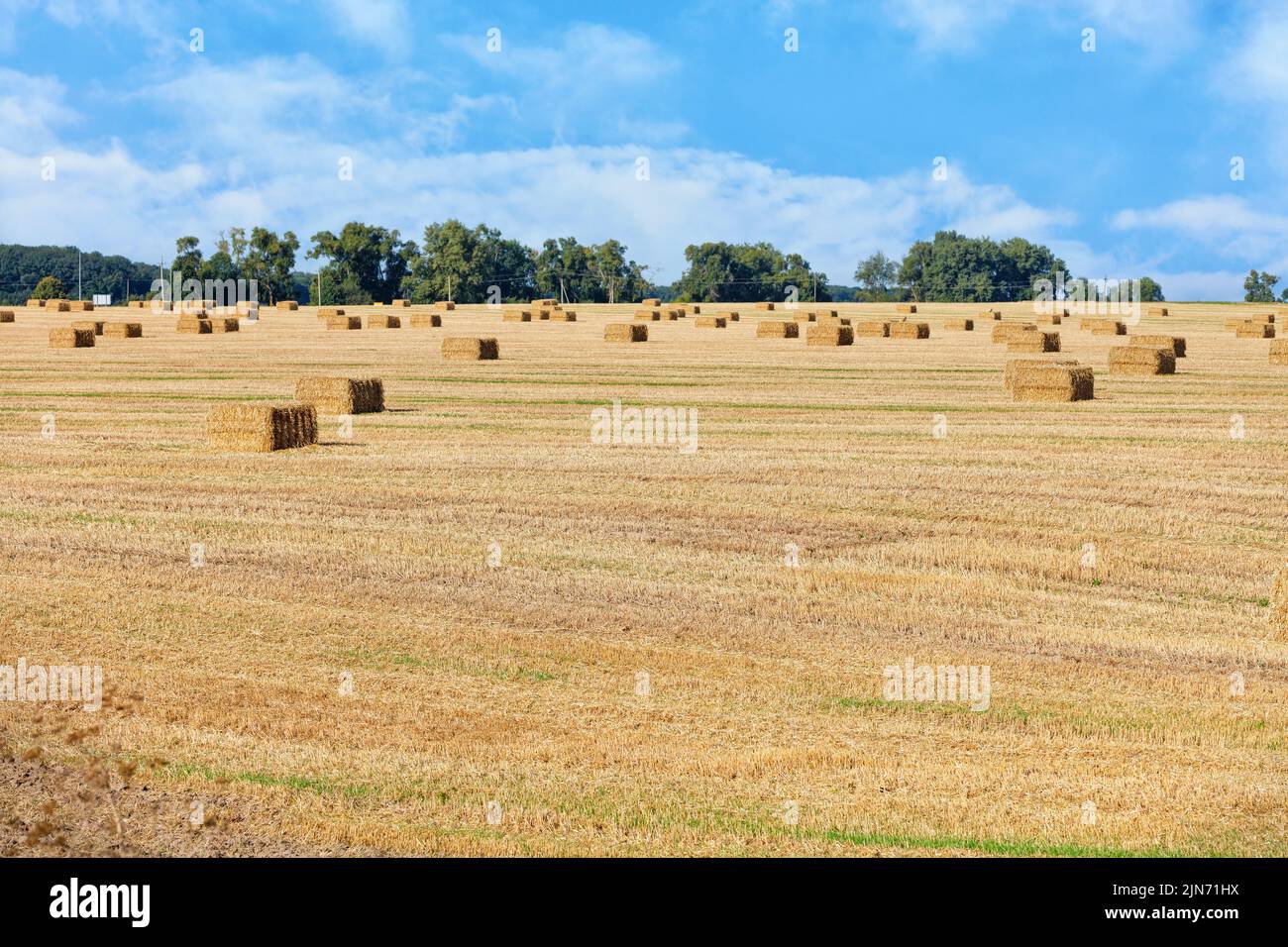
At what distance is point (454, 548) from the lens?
710 inches

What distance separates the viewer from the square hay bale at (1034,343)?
52.8 meters

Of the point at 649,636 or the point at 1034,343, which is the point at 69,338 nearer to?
the point at 1034,343

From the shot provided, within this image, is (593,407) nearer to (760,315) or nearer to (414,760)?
(414,760)

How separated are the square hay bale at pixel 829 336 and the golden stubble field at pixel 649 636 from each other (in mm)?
27043

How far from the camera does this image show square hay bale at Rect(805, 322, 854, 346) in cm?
5691

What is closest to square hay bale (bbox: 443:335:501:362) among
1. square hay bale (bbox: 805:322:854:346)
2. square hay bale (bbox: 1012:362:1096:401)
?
square hay bale (bbox: 805:322:854:346)

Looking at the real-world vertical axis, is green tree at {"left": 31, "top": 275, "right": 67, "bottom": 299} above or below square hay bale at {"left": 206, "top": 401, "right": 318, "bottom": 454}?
above

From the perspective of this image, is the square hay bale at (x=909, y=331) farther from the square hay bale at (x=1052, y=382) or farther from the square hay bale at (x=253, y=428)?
the square hay bale at (x=253, y=428)

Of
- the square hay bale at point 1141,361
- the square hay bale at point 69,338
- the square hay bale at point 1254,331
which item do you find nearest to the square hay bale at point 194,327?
the square hay bale at point 69,338

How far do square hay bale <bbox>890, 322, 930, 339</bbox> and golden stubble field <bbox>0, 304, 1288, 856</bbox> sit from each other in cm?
3343

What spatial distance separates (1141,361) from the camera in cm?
4181

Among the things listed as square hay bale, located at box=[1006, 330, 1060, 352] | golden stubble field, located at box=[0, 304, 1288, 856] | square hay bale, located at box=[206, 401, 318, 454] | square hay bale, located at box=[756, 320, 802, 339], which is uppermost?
square hay bale, located at box=[756, 320, 802, 339]

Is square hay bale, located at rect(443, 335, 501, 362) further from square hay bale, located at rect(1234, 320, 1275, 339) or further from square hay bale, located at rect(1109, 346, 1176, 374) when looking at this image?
square hay bale, located at rect(1234, 320, 1275, 339)

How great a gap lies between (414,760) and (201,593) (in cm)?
555
